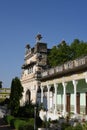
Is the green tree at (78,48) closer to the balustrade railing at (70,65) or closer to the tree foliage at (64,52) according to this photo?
the tree foliage at (64,52)

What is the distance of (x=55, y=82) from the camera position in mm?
38250

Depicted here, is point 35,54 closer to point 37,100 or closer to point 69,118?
point 37,100

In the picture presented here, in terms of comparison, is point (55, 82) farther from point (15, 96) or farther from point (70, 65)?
point (70, 65)

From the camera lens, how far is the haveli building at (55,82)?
3123 cm

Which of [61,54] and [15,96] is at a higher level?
[61,54]

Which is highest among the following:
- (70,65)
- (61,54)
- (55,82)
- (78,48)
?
(78,48)

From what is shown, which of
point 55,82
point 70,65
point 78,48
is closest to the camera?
point 70,65

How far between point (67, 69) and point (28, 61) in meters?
26.5

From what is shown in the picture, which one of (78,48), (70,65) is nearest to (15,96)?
(70,65)

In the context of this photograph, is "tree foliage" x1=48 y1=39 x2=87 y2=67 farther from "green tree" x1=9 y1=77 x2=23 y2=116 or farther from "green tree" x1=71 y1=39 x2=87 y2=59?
"green tree" x1=9 y1=77 x2=23 y2=116

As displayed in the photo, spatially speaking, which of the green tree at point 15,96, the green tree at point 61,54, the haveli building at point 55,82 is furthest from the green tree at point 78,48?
the green tree at point 15,96

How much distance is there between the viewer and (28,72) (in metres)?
57.5

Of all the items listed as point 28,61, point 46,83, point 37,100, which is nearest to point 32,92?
point 37,100

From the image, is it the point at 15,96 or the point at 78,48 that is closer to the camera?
the point at 15,96
